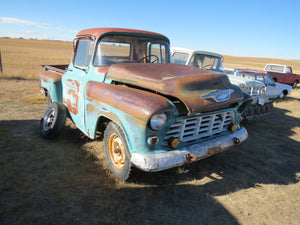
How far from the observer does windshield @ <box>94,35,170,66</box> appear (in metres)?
3.70

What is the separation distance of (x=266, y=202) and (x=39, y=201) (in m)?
2.73

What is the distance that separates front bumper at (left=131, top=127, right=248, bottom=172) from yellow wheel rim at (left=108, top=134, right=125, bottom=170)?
0.50 meters

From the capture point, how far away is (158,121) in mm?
2281

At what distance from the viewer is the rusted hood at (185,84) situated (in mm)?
2477

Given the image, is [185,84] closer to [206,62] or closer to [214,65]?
[206,62]

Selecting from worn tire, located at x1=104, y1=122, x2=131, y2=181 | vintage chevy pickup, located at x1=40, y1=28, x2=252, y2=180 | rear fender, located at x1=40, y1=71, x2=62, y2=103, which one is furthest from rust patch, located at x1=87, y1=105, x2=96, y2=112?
rear fender, located at x1=40, y1=71, x2=62, y2=103

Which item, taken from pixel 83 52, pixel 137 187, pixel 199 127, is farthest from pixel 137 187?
pixel 83 52

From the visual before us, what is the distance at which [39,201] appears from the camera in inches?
94.5

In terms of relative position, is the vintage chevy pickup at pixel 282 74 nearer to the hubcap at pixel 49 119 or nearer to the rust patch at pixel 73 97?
the rust patch at pixel 73 97

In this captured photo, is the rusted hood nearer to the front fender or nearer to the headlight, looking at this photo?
the front fender

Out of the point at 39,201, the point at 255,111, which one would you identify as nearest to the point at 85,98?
the point at 39,201

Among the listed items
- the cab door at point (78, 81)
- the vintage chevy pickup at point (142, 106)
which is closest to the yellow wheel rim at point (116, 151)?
the vintage chevy pickup at point (142, 106)

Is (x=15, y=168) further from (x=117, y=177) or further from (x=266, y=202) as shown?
(x=266, y=202)

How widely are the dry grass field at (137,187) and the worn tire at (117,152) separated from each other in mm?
166
